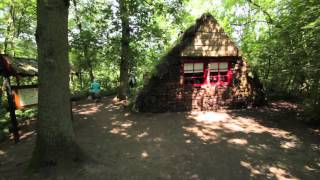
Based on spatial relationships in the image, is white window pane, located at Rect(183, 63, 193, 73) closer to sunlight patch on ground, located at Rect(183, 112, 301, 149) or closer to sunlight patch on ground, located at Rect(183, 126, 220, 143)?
sunlight patch on ground, located at Rect(183, 112, 301, 149)

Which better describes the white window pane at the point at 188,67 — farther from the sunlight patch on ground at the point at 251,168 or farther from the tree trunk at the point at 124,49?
the sunlight patch on ground at the point at 251,168

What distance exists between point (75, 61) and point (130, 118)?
11201mm

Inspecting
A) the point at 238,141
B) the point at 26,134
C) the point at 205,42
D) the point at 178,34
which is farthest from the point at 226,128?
the point at 178,34

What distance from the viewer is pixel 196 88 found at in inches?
420

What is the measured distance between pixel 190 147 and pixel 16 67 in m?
5.89

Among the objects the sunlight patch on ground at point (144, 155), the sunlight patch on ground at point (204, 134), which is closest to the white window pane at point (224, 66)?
the sunlight patch on ground at point (204, 134)

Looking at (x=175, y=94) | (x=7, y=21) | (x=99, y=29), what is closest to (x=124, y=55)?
(x=99, y=29)

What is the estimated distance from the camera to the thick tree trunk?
14.4 ft

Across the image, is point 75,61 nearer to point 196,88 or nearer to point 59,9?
point 196,88

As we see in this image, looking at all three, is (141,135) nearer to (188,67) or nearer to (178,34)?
(188,67)

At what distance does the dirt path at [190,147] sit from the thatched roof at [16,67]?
213cm

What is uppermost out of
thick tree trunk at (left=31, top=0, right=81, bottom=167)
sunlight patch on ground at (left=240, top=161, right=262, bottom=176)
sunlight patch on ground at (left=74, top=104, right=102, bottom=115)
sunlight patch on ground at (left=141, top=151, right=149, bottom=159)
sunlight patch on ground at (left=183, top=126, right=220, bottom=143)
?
thick tree trunk at (left=31, top=0, right=81, bottom=167)

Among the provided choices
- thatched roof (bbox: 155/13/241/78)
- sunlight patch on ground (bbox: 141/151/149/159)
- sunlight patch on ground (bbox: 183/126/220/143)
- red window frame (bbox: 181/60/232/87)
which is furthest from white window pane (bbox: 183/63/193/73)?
sunlight patch on ground (bbox: 141/151/149/159)

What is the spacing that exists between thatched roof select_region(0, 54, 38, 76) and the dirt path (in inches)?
84.0
